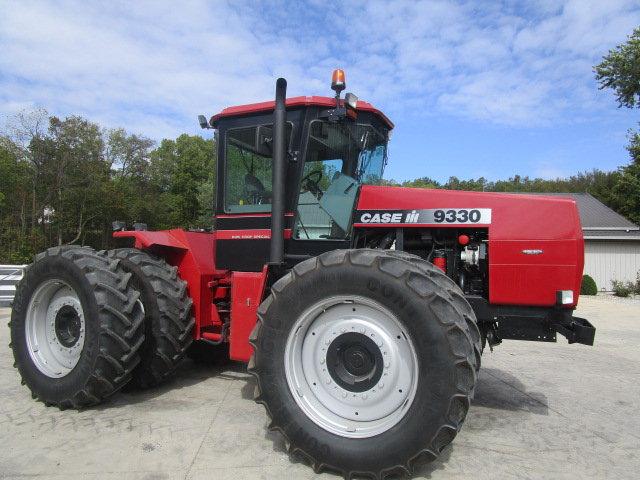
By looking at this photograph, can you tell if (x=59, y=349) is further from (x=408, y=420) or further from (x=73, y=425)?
(x=408, y=420)

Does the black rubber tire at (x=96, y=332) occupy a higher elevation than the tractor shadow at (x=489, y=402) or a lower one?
higher

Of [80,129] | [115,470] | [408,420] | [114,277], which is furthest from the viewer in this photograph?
[80,129]

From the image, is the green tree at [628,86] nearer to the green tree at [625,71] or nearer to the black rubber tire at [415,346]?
the green tree at [625,71]

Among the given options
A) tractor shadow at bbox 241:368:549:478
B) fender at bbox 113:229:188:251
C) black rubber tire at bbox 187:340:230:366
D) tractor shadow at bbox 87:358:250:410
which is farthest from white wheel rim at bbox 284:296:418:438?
black rubber tire at bbox 187:340:230:366

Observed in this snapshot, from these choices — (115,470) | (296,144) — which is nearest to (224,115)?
(296,144)

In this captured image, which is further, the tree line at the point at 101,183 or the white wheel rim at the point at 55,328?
the tree line at the point at 101,183

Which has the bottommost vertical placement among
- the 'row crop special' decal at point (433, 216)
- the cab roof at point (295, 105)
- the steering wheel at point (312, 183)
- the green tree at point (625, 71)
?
the 'row crop special' decal at point (433, 216)

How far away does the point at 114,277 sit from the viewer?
4.25 m

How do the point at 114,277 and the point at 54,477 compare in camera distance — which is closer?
the point at 54,477

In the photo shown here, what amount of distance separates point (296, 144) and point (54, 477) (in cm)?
306

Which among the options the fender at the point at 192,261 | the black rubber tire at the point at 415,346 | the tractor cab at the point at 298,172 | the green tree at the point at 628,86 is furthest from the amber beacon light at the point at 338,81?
the green tree at the point at 628,86

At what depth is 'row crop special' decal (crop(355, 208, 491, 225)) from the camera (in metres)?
3.87

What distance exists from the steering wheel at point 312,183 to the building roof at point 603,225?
62.8 ft

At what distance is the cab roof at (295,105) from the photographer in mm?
4199
